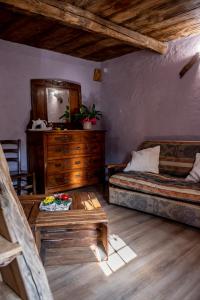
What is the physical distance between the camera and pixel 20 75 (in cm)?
372

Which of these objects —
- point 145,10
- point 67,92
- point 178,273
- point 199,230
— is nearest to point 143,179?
point 199,230

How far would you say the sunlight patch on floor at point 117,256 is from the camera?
181 cm

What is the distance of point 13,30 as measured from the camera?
10.4 ft

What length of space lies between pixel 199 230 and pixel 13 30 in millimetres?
3396

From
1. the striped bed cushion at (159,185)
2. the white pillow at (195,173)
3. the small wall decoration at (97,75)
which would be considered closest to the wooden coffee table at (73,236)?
the striped bed cushion at (159,185)

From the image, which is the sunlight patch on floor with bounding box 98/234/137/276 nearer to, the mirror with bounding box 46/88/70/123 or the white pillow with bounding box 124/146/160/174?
the white pillow with bounding box 124/146/160/174

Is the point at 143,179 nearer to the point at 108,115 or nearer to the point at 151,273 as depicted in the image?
the point at 151,273

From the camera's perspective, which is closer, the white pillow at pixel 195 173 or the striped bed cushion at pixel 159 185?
the striped bed cushion at pixel 159 185

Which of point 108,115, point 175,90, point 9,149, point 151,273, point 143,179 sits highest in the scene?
point 175,90

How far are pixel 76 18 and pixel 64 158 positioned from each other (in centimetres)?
201

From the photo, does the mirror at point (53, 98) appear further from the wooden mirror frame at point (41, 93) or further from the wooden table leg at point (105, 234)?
the wooden table leg at point (105, 234)

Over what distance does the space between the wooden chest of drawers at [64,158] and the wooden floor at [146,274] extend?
158 cm

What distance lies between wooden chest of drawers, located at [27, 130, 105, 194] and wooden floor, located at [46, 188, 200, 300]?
1582 mm

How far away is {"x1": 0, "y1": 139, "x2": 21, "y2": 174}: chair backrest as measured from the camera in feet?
11.5
